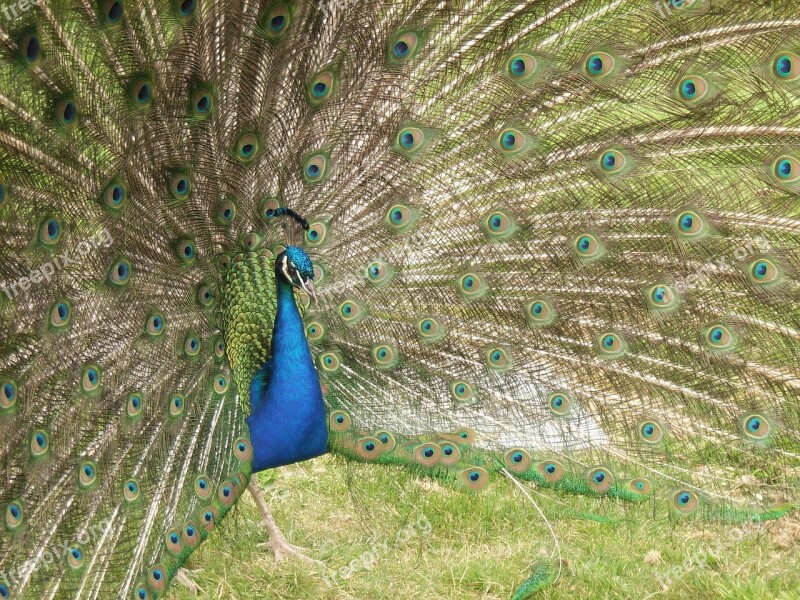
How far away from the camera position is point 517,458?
3.32 metres

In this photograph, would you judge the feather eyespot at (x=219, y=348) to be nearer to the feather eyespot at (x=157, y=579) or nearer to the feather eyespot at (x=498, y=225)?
the feather eyespot at (x=157, y=579)

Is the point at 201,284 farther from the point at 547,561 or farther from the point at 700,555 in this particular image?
the point at 700,555

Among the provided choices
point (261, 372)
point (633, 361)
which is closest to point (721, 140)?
point (633, 361)

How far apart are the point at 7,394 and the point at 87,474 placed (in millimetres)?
381

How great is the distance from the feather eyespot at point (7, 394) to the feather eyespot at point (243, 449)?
2.85 ft

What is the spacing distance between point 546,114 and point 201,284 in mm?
1362

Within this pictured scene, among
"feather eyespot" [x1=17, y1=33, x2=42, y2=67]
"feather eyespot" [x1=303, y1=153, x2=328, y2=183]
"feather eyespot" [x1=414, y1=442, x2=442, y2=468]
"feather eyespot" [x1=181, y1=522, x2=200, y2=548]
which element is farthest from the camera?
"feather eyespot" [x1=414, y1=442, x2=442, y2=468]

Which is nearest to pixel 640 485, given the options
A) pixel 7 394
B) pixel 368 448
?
pixel 368 448

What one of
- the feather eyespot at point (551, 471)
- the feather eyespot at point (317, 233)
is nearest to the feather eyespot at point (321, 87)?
the feather eyespot at point (317, 233)

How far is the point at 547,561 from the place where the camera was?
3689mm

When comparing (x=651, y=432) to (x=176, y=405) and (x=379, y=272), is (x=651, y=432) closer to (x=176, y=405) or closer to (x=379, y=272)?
(x=379, y=272)

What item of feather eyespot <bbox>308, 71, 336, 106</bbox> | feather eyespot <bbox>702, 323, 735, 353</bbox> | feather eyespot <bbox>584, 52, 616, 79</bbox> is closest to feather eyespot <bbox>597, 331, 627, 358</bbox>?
feather eyespot <bbox>702, 323, 735, 353</bbox>

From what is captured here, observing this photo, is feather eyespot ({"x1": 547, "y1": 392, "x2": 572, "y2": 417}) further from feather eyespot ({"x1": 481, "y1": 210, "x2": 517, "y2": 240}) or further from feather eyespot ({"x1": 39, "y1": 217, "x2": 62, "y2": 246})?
feather eyespot ({"x1": 39, "y1": 217, "x2": 62, "y2": 246})

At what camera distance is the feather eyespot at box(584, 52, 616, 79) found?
2900mm
